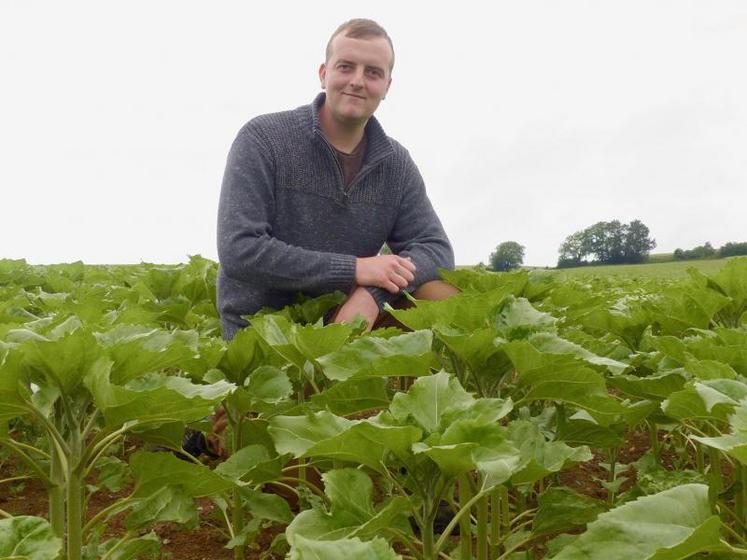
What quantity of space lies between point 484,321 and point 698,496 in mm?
763

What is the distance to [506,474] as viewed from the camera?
49.9 inches

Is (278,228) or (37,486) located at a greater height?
(278,228)

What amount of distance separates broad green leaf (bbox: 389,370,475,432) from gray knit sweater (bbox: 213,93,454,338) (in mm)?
2170

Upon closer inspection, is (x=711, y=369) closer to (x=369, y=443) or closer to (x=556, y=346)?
(x=556, y=346)

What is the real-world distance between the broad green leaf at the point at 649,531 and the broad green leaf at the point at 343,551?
0.39 metres

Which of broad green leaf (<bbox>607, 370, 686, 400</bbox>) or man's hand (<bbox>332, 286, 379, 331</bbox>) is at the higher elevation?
man's hand (<bbox>332, 286, 379, 331</bbox>)

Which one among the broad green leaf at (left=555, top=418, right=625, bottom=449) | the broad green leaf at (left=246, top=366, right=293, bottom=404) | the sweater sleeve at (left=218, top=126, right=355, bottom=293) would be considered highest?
the sweater sleeve at (left=218, top=126, right=355, bottom=293)

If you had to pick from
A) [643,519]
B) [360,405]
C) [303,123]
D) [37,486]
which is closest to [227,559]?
[360,405]

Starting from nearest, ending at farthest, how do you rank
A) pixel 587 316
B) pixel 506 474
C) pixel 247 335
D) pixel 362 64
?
pixel 506 474 → pixel 247 335 → pixel 587 316 → pixel 362 64

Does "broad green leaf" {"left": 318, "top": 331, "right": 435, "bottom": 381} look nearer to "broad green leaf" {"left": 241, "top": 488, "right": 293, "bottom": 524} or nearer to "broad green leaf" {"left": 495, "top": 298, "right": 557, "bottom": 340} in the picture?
"broad green leaf" {"left": 495, "top": 298, "right": 557, "bottom": 340}

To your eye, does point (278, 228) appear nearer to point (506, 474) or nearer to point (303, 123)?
point (303, 123)

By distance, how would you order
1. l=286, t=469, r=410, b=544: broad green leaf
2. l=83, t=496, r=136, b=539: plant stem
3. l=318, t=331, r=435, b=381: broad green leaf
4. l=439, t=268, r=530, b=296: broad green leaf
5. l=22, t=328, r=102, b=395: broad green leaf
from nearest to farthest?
l=286, t=469, r=410, b=544: broad green leaf
l=22, t=328, r=102, b=395: broad green leaf
l=318, t=331, r=435, b=381: broad green leaf
l=83, t=496, r=136, b=539: plant stem
l=439, t=268, r=530, b=296: broad green leaf

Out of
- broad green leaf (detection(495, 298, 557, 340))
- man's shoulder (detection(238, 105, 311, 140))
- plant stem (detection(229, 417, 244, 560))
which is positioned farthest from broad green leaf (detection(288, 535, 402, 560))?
man's shoulder (detection(238, 105, 311, 140))

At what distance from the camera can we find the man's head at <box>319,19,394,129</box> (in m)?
3.95
